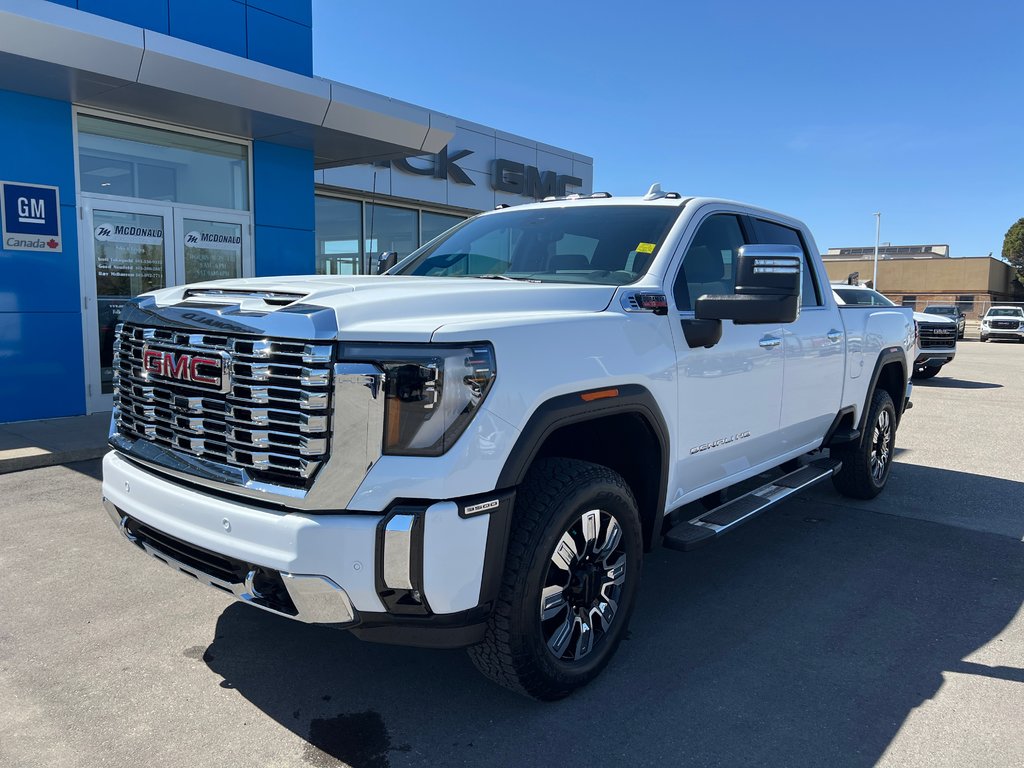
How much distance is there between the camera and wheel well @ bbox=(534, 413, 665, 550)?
10.8 feet

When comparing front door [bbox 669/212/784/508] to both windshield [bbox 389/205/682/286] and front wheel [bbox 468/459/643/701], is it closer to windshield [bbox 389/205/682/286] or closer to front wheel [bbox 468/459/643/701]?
windshield [bbox 389/205/682/286]

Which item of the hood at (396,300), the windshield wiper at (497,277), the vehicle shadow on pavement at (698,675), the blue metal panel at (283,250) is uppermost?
the blue metal panel at (283,250)

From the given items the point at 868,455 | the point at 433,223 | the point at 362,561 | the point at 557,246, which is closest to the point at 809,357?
the point at 868,455

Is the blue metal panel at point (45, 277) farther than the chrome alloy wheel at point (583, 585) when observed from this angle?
Yes

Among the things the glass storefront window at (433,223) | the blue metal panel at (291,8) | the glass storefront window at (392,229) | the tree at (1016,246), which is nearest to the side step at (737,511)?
the blue metal panel at (291,8)

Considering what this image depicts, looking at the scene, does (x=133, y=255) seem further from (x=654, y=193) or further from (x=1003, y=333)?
(x=1003, y=333)

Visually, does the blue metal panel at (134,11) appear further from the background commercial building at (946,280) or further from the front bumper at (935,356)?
the background commercial building at (946,280)

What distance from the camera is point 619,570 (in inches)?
124

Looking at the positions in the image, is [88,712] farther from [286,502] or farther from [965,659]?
[965,659]

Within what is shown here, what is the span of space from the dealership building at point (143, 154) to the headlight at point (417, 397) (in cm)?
668

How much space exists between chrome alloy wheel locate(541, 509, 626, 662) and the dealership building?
7.03 meters

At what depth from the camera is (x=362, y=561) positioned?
2.34 meters

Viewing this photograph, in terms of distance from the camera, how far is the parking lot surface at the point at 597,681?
8.85 feet

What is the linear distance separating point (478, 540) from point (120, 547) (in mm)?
3146
